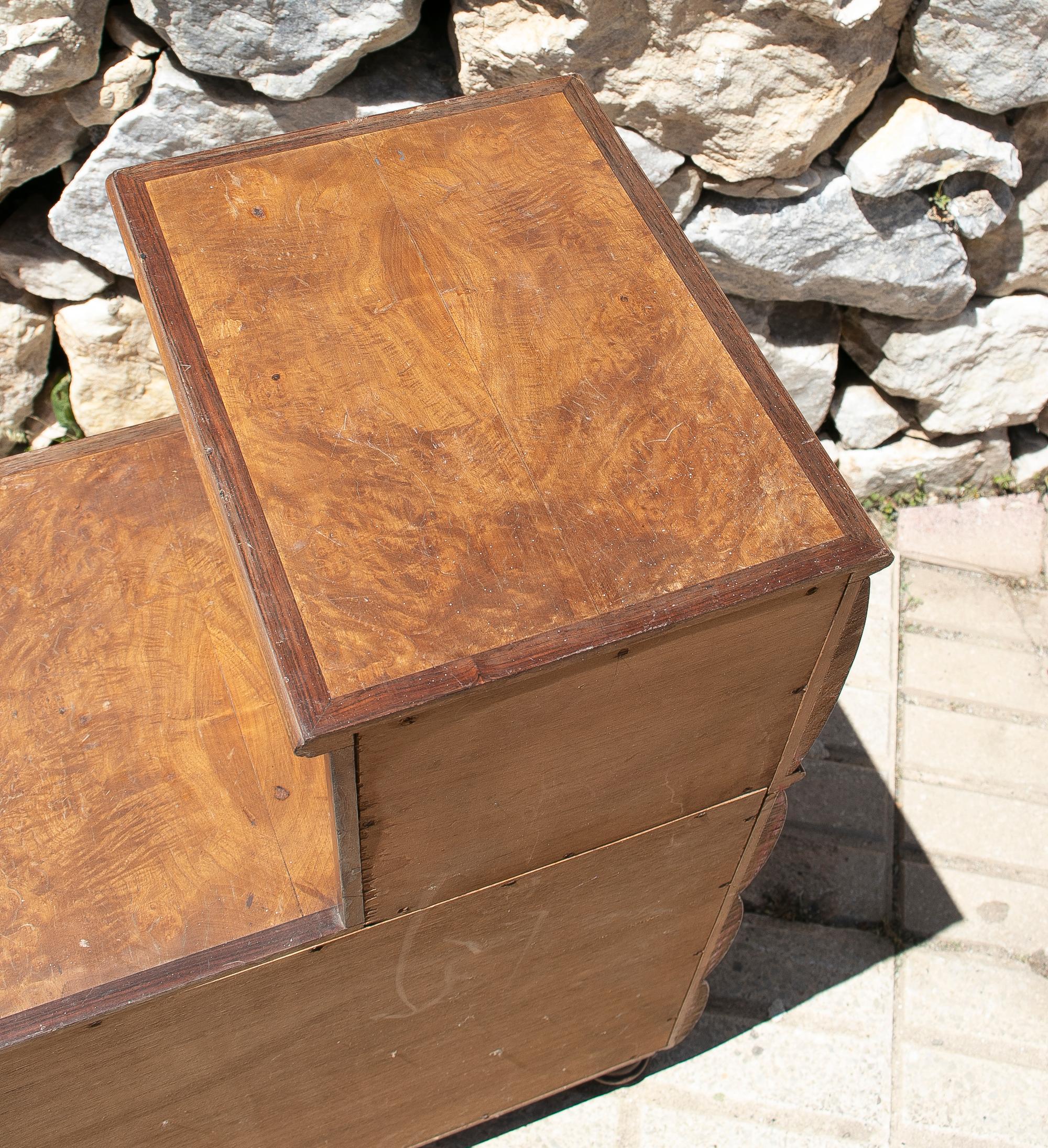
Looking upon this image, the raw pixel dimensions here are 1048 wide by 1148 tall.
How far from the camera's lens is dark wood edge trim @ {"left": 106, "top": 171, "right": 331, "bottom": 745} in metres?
1.12

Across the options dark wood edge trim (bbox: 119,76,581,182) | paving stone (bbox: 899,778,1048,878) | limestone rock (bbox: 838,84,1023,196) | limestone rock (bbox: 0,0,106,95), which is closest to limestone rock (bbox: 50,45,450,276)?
limestone rock (bbox: 0,0,106,95)

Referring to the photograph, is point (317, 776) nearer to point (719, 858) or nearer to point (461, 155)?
point (719, 858)

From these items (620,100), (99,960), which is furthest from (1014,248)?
(99,960)

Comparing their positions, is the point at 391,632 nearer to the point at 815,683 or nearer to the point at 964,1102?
the point at 815,683

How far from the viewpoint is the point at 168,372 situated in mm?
1359

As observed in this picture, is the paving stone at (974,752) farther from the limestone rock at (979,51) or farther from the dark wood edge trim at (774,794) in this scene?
the limestone rock at (979,51)

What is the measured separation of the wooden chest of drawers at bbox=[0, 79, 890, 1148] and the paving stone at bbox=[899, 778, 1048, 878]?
823 mm

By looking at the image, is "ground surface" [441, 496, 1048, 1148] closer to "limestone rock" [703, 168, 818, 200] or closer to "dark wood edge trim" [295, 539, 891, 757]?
"limestone rock" [703, 168, 818, 200]

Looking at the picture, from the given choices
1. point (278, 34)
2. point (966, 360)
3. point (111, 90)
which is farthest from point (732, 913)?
point (111, 90)

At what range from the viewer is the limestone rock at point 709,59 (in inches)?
82.4

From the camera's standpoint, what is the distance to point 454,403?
1.31 m

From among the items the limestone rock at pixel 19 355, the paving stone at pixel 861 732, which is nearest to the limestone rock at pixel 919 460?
the paving stone at pixel 861 732

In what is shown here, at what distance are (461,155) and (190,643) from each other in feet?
2.36

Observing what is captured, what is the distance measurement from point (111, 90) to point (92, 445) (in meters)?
0.83
